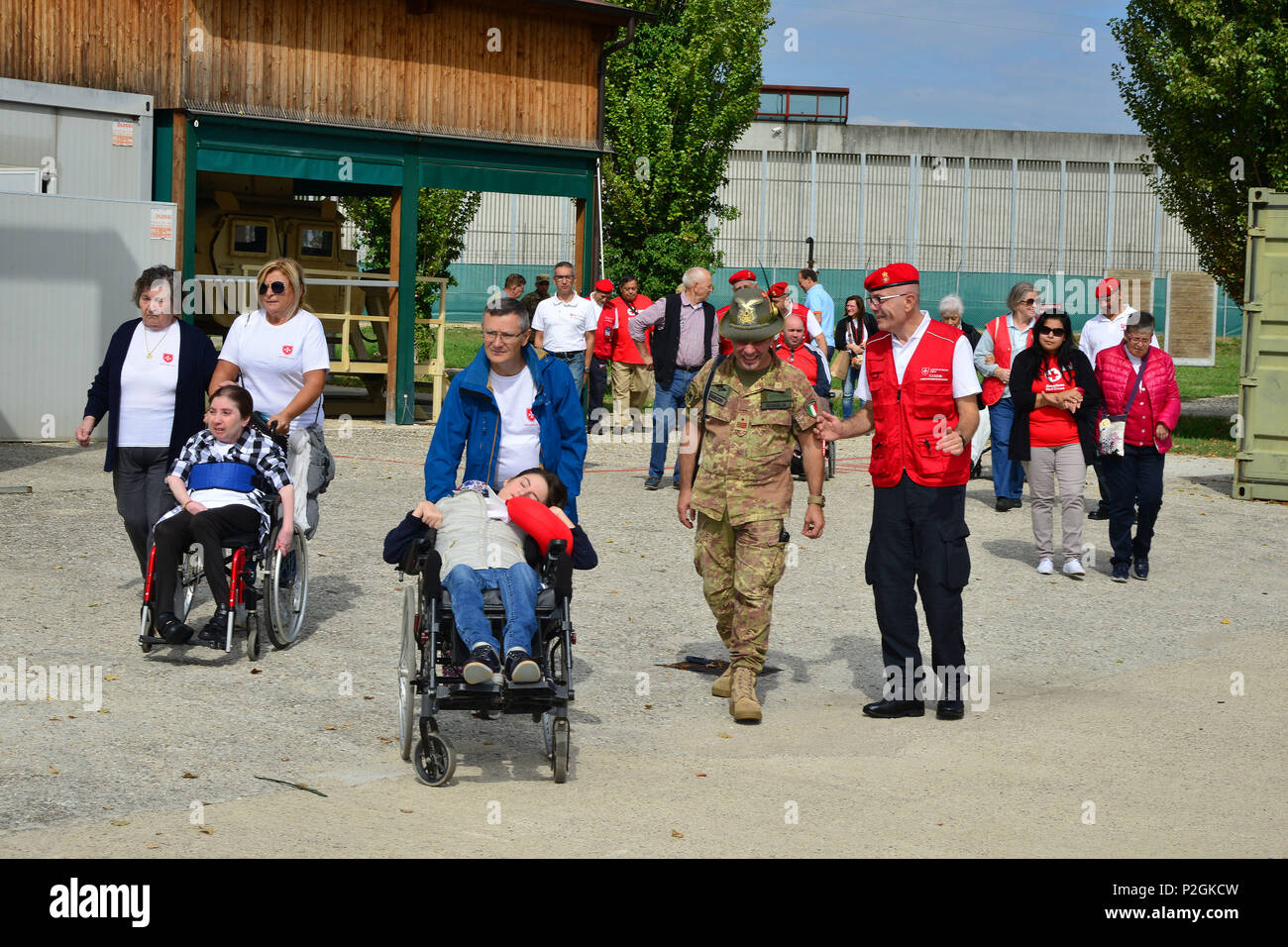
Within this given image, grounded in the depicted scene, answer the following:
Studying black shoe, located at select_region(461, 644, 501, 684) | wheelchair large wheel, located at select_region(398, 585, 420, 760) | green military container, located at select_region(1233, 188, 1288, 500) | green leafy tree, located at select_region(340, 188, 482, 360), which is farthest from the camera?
green leafy tree, located at select_region(340, 188, 482, 360)

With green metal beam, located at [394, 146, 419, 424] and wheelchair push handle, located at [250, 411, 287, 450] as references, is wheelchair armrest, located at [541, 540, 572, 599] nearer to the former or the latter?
wheelchair push handle, located at [250, 411, 287, 450]

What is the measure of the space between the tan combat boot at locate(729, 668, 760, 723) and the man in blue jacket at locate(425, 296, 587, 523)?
1.20m

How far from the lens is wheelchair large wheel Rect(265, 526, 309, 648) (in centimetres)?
827

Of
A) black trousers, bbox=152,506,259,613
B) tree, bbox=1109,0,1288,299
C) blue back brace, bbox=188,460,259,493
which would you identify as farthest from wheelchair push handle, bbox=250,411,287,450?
tree, bbox=1109,0,1288,299

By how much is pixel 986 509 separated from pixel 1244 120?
10538 mm

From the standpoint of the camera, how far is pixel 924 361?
754 centimetres

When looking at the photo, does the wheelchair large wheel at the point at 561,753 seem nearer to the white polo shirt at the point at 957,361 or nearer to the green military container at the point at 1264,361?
the white polo shirt at the point at 957,361

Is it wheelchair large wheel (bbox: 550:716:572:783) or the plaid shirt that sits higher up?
the plaid shirt

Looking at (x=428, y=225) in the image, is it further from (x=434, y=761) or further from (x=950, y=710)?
(x=434, y=761)

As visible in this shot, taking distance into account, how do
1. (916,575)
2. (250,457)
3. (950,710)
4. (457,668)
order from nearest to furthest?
1. (457,668)
2. (950,710)
3. (916,575)
4. (250,457)

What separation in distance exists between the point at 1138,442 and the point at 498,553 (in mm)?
6702

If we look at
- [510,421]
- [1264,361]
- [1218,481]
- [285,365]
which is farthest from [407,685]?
[1218,481]

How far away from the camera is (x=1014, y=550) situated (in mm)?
12812

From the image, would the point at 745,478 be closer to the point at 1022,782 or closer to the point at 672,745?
the point at 672,745
